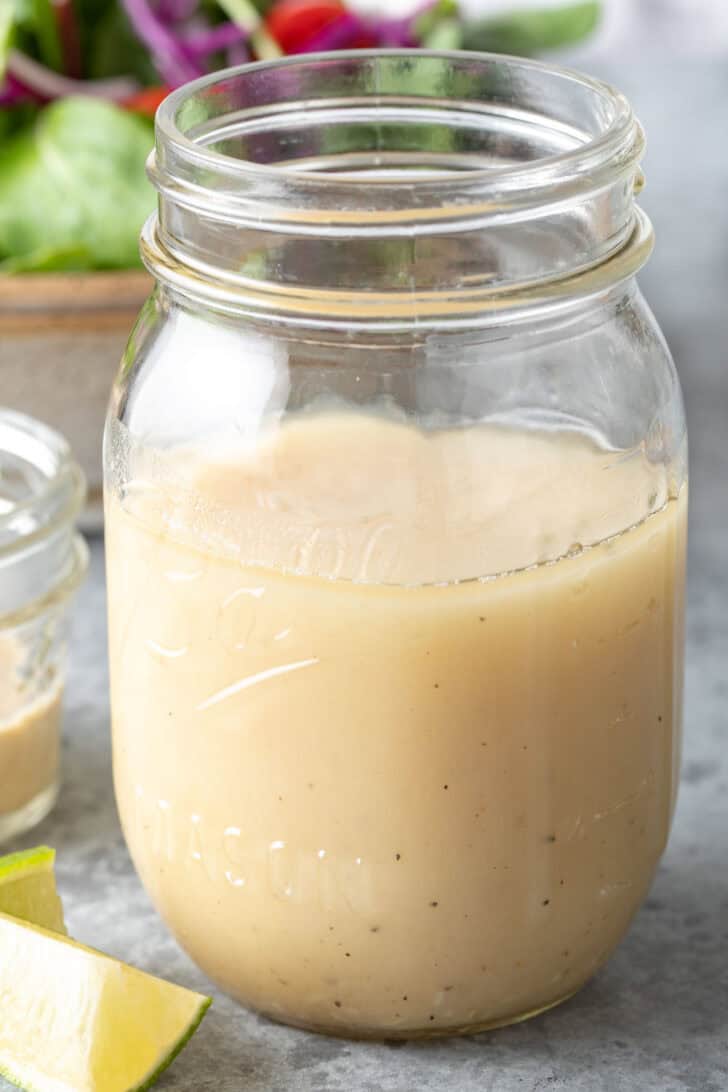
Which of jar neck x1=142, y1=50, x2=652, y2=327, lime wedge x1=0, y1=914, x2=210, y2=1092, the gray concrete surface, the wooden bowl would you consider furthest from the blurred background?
lime wedge x1=0, y1=914, x2=210, y2=1092

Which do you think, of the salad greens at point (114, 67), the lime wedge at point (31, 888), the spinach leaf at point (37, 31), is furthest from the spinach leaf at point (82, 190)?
the lime wedge at point (31, 888)

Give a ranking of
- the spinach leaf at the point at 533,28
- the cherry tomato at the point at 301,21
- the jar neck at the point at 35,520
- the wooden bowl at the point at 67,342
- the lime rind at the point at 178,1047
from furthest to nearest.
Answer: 1. the spinach leaf at the point at 533,28
2. the cherry tomato at the point at 301,21
3. the wooden bowl at the point at 67,342
4. the jar neck at the point at 35,520
5. the lime rind at the point at 178,1047

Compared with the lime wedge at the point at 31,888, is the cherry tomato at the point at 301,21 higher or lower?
higher

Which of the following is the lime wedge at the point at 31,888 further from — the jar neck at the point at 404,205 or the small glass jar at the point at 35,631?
the jar neck at the point at 404,205

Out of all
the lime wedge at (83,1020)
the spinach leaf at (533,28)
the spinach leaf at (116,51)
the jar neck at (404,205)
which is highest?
the jar neck at (404,205)

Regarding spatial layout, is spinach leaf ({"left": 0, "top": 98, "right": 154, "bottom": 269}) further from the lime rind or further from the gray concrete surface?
the lime rind

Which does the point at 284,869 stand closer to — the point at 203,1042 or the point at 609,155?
the point at 203,1042

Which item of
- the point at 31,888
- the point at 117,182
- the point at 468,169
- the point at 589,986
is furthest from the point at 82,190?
the point at 589,986

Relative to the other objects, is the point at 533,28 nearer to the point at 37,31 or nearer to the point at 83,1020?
the point at 37,31
